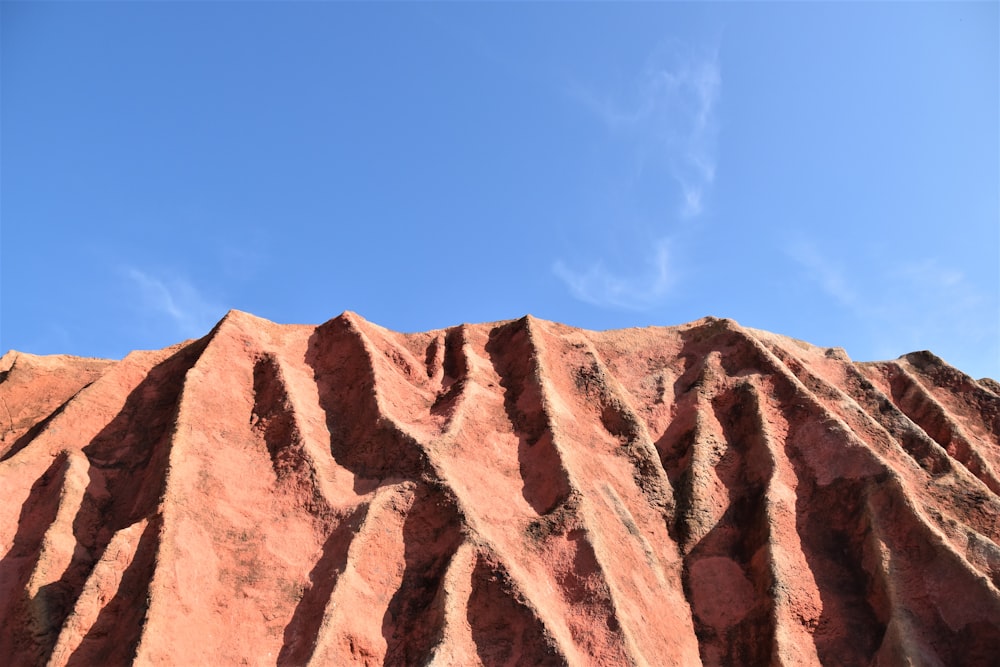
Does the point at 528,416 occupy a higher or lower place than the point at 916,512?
higher

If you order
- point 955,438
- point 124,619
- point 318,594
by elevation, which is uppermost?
point 955,438

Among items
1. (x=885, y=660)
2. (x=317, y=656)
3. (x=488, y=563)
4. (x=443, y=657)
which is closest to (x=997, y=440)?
(x=885, y=660)

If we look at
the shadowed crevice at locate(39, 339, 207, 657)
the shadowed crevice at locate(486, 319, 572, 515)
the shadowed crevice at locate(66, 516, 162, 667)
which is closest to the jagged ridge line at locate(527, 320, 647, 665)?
the shadowed crevice at locate(486, 319, 572, 515)

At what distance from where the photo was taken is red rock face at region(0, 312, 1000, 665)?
14.2 meters

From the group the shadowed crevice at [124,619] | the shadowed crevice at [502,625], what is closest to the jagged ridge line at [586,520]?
the shadowed crevice at [502,625]

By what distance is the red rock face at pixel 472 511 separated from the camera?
559 inches

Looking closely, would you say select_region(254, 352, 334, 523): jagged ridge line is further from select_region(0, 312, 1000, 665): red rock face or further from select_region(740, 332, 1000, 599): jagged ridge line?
select_region(740, 332, 1000, 599): jagged ridge line

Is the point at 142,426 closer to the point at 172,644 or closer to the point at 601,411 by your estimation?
the point at 172,644

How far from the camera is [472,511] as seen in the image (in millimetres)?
16094

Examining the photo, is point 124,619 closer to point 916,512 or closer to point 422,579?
point 422,579

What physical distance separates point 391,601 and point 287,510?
3000mm

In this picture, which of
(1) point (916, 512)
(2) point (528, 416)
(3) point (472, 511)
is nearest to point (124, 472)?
(3) point (472, 511)

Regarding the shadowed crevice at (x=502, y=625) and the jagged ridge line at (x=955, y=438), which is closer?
the shadowed crevice at (x=502, y=625)

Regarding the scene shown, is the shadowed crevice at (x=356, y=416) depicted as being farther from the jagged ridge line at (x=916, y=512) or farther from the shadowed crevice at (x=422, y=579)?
the jagged ridge line at (x=916, y=512)
